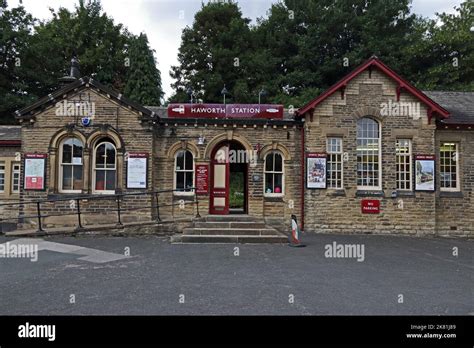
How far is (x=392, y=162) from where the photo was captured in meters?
13.9

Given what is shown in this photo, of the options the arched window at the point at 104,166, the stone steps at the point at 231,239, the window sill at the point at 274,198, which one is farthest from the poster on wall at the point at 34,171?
the window sill at the point at 274,198

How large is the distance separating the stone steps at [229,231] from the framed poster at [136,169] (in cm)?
275

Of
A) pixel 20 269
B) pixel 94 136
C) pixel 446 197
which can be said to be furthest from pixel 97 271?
pixel 446 197

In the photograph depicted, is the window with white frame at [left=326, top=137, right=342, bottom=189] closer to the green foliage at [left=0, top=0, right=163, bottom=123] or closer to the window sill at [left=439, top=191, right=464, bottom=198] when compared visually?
the window sill at [left=439, top=191, right=464, bottom=198]

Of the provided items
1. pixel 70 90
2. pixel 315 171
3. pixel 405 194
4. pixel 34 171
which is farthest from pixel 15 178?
pixel 405 194

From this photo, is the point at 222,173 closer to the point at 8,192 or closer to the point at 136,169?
the point at 136,169

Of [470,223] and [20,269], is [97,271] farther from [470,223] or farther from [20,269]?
[470,223]

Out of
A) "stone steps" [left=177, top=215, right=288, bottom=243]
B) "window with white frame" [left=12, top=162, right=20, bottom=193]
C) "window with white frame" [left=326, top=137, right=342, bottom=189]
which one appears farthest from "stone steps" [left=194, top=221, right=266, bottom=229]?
"window with white frame" [left=12, top=162, right=20, bottom=193]

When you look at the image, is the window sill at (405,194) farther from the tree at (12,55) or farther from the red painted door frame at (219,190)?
the tree at (12,55)

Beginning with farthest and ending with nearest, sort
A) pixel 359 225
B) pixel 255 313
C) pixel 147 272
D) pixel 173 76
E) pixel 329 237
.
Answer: pixel 173 76 < pixel 359 225 < pixel 329 237 < pixel 147 272 < pixel 255 313

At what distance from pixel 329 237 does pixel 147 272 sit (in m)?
7.53

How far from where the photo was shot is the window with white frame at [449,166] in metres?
14.4

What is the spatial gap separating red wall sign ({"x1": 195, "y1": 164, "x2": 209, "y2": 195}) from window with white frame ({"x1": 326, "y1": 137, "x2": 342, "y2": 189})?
481cm

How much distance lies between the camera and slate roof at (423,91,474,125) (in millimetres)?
14336
